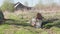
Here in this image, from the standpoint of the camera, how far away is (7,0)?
4397cm

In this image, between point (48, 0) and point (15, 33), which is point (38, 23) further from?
point (48, 0)

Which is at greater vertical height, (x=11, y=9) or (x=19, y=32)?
(x=19, y=32)

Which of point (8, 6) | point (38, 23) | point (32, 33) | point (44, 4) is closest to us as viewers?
point (32, 33)

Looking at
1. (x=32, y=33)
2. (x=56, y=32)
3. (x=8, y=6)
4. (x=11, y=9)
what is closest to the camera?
(x=32, y=33)

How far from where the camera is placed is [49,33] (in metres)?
9.64

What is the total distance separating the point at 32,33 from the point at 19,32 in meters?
0.67

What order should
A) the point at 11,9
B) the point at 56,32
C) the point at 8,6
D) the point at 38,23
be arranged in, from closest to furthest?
1. the point at 56,32
2. the point at 38,23
3. the point at 11,9
4. the point at 8,6

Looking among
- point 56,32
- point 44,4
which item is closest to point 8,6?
point 44,4

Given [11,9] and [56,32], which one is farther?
[11,9]

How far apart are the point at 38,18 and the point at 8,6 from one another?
100.0 feet

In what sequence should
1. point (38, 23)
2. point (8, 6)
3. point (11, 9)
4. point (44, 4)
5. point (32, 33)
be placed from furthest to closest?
1. point (44, 4)
2. point (8, 6)
3. point (11, 9)
4. point (38, 23)
5. point (32, 33)

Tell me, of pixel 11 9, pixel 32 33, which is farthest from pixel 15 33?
pixel 11 9

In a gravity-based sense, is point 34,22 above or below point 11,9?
above

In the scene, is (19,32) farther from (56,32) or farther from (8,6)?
(8,6)
